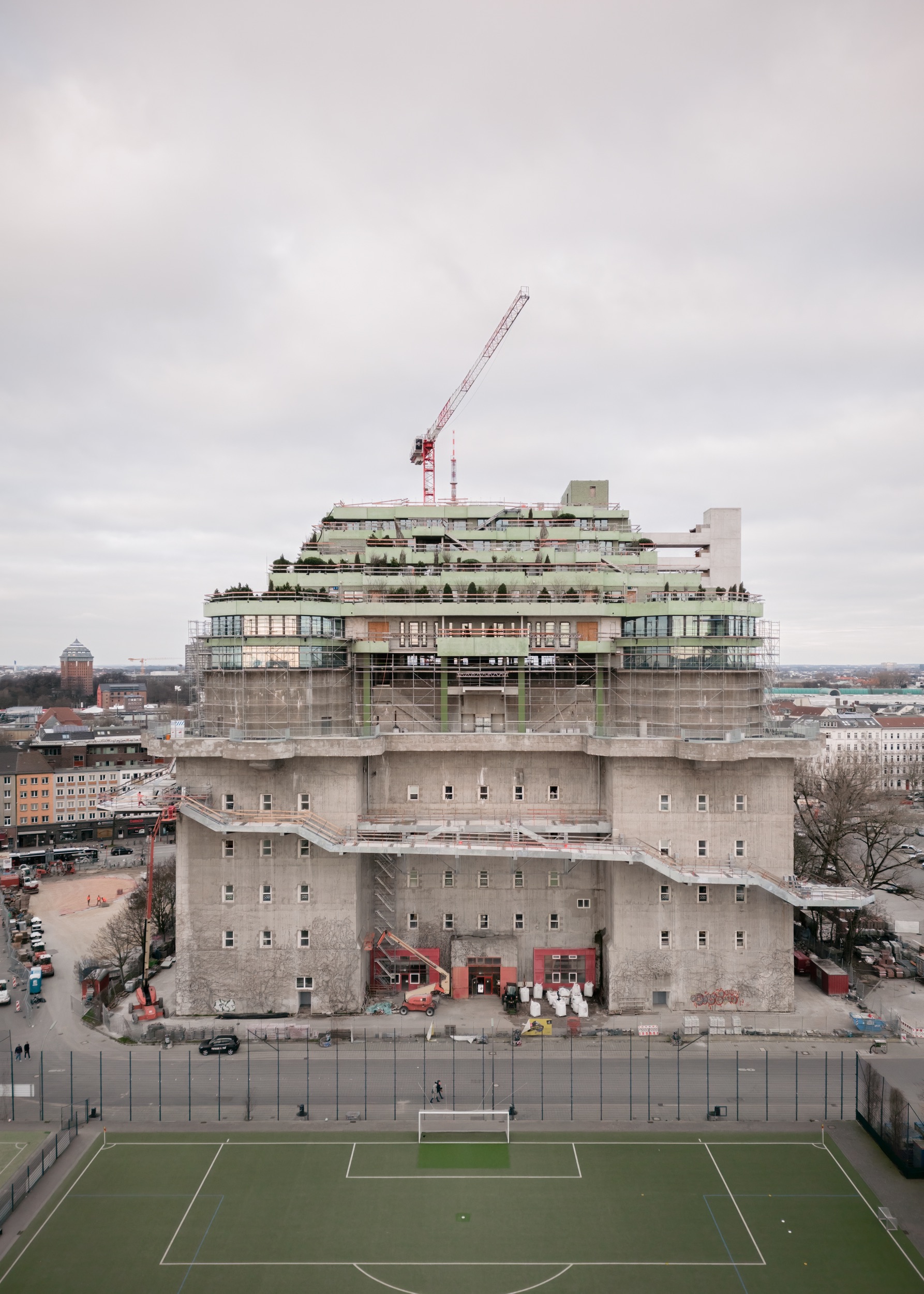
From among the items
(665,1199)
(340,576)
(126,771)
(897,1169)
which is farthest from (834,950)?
(126,771)

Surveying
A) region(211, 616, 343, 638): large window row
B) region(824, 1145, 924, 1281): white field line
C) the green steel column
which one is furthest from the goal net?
region(211, 616, 343, 638): large window row

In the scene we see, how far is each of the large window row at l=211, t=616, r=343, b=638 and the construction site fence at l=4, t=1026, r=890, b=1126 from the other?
2385 cm

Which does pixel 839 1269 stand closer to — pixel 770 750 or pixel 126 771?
pixel 770 750

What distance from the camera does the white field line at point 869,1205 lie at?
28859 mm

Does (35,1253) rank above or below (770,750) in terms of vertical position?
below

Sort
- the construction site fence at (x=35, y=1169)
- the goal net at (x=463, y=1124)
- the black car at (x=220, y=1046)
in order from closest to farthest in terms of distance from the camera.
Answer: the construction site fence at (x=35, y=1169) < the goal net at (x=463, y=1124) < the black car at (x=220, y=1046)

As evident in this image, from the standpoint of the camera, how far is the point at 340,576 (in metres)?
54.1

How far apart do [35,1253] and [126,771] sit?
85.4 metres

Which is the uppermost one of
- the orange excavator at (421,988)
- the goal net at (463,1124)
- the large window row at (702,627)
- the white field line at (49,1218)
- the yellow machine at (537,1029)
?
the large window row at (702,627)

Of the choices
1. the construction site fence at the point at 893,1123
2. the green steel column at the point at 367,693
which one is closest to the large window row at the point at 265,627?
the green steel column at the point at 367,693

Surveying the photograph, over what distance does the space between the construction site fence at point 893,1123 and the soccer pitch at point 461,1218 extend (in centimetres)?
256

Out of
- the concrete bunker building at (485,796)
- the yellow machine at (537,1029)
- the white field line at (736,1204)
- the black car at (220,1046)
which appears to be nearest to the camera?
the white field line at (736,1204)

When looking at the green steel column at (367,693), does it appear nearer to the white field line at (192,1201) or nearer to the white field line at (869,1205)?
the white field line at (192,1201)

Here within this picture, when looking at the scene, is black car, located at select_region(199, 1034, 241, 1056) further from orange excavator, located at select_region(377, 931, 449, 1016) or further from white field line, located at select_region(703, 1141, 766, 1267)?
white field line, located at select_region(703, 1141, 766, 1267)
